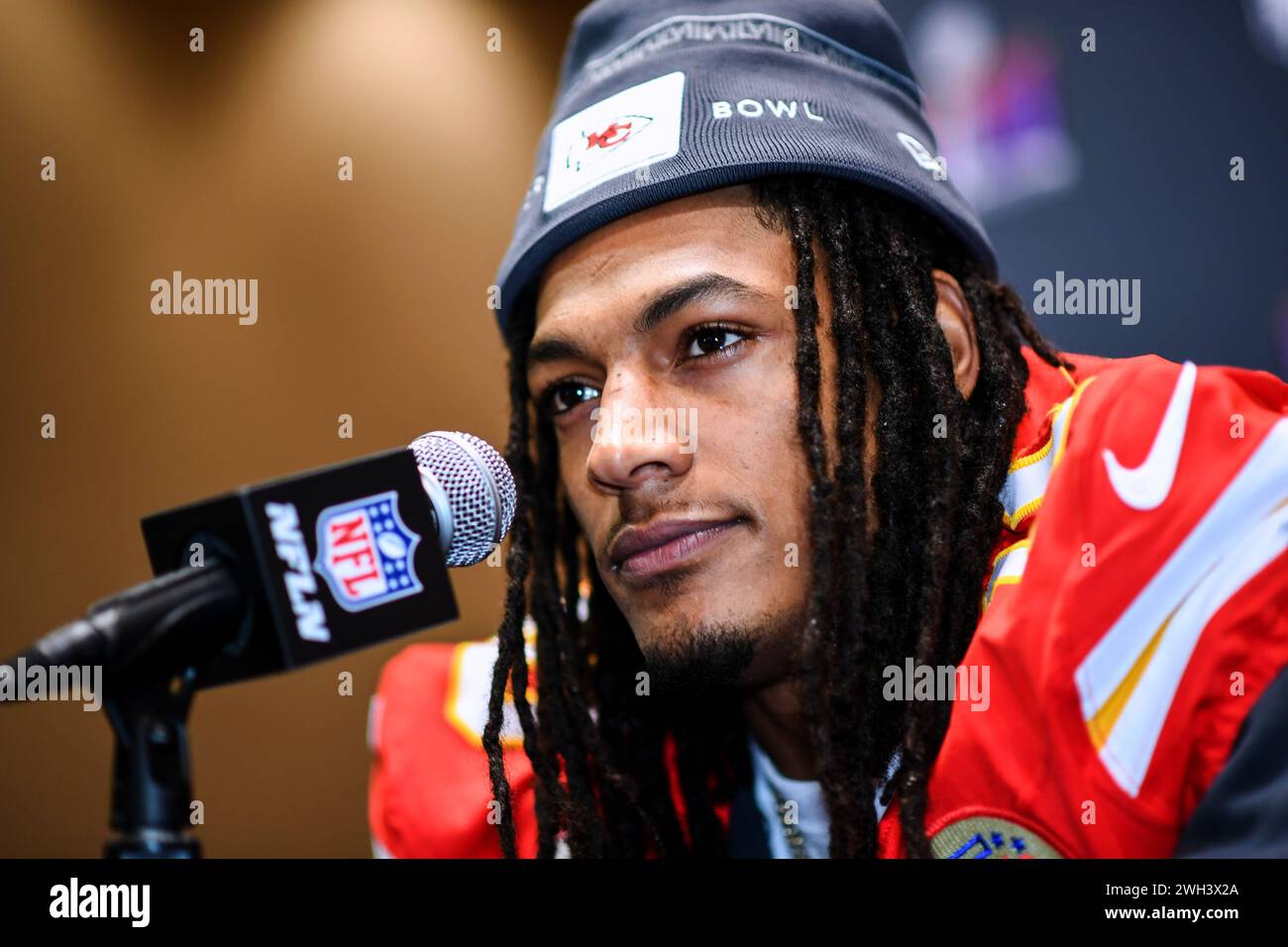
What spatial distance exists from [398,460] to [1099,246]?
109cm

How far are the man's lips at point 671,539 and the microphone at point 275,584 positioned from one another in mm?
398

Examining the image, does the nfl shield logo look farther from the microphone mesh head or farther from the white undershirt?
the white undershirt

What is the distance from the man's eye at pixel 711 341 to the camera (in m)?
1.04

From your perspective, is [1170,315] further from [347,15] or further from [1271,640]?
[347,15]

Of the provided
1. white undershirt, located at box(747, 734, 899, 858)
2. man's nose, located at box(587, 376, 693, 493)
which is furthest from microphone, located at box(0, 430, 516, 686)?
white undershirt, located at box(747, 734, 899, 858)

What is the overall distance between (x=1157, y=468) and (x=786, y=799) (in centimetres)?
64

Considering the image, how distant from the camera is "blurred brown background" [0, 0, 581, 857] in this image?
6.29 ft
